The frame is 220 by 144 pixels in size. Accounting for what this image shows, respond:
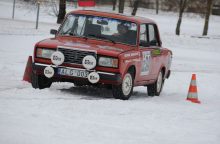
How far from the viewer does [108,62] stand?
1295 cm

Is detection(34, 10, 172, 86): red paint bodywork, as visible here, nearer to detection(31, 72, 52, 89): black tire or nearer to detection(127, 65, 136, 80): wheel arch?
detection(127, 65, 136, 80): wheel arch

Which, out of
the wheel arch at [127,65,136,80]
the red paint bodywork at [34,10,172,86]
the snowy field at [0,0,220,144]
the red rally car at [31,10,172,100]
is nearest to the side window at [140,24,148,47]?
the red rally car at [31,10,172,100]

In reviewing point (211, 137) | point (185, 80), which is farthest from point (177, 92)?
point (211, 137)

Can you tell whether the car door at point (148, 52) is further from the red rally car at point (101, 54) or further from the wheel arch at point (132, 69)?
the wheel arch at point (132, 69)

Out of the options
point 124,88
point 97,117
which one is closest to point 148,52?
point 124,88

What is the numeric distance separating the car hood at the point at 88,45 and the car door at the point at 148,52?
439mm

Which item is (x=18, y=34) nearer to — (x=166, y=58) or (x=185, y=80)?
(x=185, y=80)

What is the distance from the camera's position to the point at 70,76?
1298 centimetres

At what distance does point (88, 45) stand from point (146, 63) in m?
1.75

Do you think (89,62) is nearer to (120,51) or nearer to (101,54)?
(101,54)

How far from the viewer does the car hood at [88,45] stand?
512 inches

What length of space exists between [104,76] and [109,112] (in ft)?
5.52

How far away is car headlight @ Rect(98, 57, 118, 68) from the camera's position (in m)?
12.9

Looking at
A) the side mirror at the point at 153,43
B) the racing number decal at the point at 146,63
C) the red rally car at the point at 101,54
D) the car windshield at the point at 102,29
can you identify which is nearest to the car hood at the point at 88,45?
the red rally car at the point at 101,54
